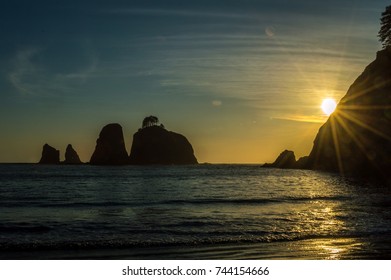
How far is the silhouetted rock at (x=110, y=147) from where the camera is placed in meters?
182

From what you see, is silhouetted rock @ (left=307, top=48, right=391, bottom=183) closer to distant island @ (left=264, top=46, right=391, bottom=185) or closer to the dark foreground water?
distant island @ (left=264, top=46, right=391, bottom=185)

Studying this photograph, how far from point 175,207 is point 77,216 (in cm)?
750

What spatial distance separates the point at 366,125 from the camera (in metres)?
68.2

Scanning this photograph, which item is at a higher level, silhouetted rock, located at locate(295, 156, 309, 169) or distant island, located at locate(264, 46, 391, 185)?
silhouetted rock, located at locate(295, 156, 309, 169)

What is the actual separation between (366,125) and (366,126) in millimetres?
164

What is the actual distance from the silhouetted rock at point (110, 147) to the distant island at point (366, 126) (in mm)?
111381

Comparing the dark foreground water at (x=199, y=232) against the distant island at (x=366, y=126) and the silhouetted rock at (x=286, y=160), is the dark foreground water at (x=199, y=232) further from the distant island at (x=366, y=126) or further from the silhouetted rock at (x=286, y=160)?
the silhouetted rock at (x=286, y=160)

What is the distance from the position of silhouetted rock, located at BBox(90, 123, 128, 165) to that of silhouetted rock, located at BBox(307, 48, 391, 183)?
113 m

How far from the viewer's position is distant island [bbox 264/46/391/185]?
63875mm

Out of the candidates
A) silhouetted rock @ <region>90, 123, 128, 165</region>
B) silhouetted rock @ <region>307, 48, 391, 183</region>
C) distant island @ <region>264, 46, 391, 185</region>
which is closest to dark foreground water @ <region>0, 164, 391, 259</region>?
distant island @ <region>264, 46, 391, 185</region>

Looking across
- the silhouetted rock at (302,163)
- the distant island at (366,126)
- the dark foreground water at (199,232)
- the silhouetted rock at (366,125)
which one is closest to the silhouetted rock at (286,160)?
the silhouetted rock at (302,163)

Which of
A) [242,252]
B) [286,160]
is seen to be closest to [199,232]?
[242,252]

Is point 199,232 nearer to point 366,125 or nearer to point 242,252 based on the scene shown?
point 242,252
